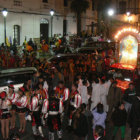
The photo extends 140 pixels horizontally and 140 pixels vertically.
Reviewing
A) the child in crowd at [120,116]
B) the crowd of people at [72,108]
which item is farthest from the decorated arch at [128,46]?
the child in crowd at [120,116]

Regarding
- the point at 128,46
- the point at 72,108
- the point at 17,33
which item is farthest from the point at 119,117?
the point at 17,33

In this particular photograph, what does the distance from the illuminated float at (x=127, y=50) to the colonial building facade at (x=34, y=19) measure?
1233 cm

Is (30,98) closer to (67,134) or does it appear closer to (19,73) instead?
(67,134)

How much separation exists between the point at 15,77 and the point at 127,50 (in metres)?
8.15

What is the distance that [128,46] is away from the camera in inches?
605

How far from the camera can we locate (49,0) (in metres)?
28.2

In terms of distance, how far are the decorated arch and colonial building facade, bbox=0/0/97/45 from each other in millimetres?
12332

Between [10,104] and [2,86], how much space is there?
92.2 inches

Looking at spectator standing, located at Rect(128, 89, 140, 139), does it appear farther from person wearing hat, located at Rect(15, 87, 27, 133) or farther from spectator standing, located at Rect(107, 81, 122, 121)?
person wearing hat, located at Rect(15, 87, 27, 133)

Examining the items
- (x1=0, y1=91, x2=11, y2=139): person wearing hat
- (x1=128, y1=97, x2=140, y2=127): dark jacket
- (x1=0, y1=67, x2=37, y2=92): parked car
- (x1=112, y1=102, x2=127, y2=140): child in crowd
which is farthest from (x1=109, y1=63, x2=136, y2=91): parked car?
(x1=0, y1=91, x2=11, y2=139): person wearing hat

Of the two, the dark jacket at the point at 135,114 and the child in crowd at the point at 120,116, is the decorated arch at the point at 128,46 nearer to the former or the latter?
the dark jacket at the point at 135,114

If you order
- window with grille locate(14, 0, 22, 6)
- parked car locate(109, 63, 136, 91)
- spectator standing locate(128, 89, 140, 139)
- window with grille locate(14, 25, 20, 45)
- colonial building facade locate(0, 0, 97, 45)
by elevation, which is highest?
window with grille locate(14, 0, 22, 6)

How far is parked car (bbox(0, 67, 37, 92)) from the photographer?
1005 centimetres

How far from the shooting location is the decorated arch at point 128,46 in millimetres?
14859
